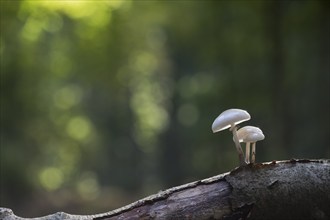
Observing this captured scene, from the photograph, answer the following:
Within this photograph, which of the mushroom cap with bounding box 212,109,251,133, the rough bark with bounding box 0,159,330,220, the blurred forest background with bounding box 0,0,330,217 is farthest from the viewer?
the blurred forest background with bounding box 0,0,330,217

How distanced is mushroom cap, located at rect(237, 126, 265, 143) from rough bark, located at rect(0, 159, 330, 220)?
0.67 ft

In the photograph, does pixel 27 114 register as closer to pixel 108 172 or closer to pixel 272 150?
pixel 272 150

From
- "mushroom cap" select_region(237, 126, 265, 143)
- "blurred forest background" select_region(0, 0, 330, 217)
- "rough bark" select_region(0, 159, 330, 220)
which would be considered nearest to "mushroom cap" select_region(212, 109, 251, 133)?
"mushroom cap" select_region(237, 126, 265, 143)

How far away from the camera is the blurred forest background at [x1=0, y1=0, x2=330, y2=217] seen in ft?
48.0

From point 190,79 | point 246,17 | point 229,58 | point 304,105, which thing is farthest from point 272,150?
point 190,79

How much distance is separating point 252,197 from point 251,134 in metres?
0.39

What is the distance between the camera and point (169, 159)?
81.4ft

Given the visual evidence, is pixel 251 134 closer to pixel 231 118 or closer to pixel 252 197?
pixel 231 118

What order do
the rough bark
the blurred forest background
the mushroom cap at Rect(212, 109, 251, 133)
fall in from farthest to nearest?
the blurred forest background, the mushroom cap at Rect(212, 109, 251, 133), the rough bark

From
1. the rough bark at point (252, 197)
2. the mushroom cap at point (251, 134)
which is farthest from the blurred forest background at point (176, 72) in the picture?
the rough bark at point (252, 197)

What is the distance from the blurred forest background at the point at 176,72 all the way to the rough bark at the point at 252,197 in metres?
9.91

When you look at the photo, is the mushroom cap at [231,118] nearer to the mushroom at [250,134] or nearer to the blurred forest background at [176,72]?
the mushroom at [250,134]

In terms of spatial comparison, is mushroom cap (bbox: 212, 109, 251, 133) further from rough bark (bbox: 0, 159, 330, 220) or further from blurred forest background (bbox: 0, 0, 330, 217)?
blurred forest background (bbox: 0, 0, 330, 217)

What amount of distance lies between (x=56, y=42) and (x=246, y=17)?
844cm
